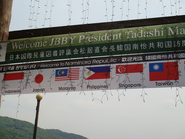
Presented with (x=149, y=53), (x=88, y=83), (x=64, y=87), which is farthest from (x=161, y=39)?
(x=64, y=87)

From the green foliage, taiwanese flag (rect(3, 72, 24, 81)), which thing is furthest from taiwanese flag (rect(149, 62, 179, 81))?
the green foliage

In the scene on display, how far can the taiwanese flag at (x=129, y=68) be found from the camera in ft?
14.8

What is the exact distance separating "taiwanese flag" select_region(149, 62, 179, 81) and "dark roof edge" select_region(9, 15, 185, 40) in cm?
86

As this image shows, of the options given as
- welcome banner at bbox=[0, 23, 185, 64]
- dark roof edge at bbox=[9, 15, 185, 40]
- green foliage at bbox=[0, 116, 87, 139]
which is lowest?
green foliage at bbox=[0, 116, 87, 139]

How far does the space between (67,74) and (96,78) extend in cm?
63

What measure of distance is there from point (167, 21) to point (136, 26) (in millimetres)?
596

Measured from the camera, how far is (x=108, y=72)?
4688 millimetres

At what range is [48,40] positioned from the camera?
5277mm

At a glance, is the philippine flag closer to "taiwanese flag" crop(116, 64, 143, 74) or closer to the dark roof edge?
"taiwanese flag" crop(116, 64, 143, 74)

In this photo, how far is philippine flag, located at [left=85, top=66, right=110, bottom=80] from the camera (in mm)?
4695

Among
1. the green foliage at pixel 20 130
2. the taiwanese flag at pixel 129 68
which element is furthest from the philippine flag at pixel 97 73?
the green foliage at pixel 20 130

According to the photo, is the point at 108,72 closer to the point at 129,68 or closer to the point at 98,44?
the point at 129,68

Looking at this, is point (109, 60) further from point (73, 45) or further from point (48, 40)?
point (48, 40)

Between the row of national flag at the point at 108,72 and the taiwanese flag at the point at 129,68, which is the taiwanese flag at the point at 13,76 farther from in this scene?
the taiwanese flag at the point at 129,68
